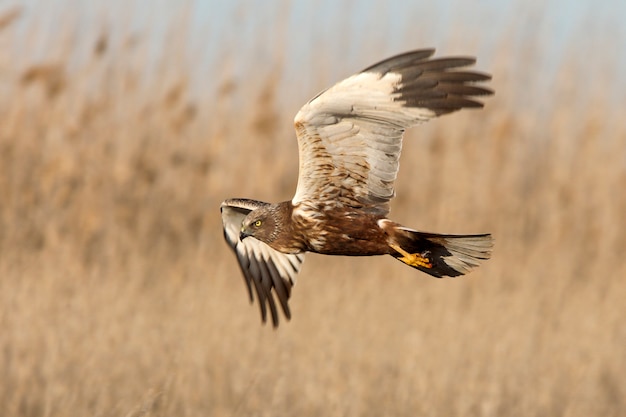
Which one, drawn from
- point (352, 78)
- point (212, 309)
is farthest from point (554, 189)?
point (352, 78)

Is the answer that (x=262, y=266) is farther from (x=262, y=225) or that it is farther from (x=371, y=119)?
(x=371, y=119)

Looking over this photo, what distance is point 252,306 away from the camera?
6059 mm

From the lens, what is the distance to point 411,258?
439 centimetres

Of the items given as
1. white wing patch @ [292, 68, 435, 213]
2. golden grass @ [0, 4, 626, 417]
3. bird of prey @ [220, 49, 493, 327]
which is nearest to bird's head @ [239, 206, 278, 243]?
bird of prey @ [220, 49, 493, 327]

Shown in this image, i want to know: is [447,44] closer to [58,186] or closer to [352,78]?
[58,186]

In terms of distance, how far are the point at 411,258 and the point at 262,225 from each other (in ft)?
2.26

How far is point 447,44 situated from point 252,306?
2.57 metres

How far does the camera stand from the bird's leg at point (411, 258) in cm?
438

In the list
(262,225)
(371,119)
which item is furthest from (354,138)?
(262,225)

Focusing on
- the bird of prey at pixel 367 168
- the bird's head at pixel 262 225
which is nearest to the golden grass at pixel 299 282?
the bird's head at pixel 262 225

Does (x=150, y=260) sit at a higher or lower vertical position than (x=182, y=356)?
higher

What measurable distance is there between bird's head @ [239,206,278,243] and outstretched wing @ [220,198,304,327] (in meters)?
0.58

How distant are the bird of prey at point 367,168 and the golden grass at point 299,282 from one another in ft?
3.03

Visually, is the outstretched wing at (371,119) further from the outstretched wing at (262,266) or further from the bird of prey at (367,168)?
the outstretched wing at (262,266)
